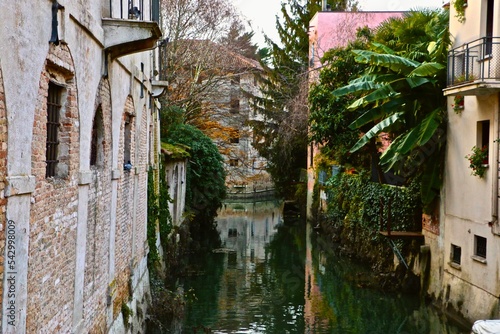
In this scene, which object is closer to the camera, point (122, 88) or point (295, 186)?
point (122, 88)

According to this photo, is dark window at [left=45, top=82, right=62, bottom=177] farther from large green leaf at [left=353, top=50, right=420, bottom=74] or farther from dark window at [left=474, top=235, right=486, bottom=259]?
large green leaf at [left=353, top=50, right=420, bottom=74]

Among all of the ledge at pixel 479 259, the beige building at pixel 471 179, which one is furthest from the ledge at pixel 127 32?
the ledge at pixel 479 259

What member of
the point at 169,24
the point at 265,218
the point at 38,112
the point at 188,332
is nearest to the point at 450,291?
the point at 188,332

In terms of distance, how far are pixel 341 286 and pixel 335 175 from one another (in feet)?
37.6

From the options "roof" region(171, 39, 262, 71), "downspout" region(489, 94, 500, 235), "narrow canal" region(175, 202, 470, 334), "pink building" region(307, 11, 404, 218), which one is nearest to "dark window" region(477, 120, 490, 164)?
"downspout" region(489, 94, 500, 235)

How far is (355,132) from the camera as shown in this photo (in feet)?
91.5

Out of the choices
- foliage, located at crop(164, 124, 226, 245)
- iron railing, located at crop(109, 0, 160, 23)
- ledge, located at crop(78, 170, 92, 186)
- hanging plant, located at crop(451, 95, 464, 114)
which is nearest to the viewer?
ledge, located at crop(78, 170, 92, 186)

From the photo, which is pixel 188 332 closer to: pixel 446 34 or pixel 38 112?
pixel 38 112

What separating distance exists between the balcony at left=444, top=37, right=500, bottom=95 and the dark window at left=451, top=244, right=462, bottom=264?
439cm

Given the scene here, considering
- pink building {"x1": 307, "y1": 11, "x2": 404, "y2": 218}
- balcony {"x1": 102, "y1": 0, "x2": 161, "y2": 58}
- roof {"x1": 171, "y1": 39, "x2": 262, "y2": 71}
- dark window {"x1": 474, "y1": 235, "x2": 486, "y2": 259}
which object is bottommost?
dark window {"x1": 474, "y1": 235, "x2": 486, "y2": 259}

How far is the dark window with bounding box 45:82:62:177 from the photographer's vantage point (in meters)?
8.08

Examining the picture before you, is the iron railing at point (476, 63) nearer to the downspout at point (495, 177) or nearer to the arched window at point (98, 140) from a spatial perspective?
the downspout at point (495, 177)

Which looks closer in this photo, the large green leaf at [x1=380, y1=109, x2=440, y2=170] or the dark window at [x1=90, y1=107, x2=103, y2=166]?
the dark window at [x1=90, y1=107, x2=103, y2=166]

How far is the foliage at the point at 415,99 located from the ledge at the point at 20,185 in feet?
42.5
